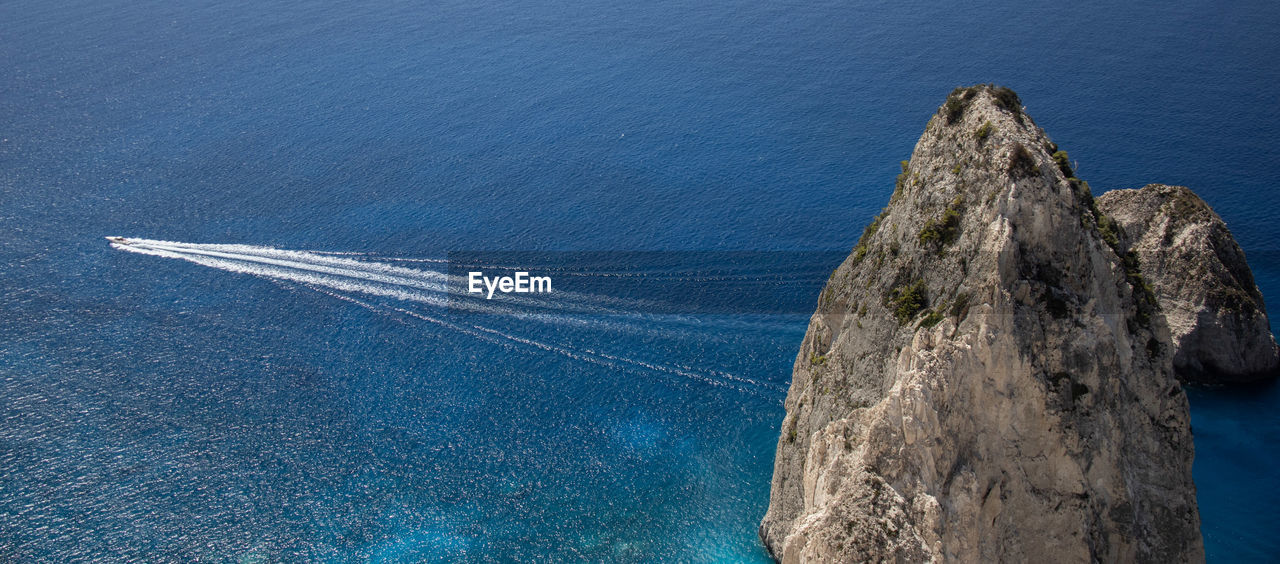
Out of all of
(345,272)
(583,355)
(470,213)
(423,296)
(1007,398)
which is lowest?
(583,355)

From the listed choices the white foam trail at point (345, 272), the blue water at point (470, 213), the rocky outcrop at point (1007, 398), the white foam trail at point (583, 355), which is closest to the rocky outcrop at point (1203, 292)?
the blue water at point (470, 213)

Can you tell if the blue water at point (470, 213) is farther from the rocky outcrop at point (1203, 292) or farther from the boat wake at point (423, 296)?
the rocky outcrop at point (1203, 292)

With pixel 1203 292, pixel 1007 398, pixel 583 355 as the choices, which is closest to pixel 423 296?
pixel 583 355

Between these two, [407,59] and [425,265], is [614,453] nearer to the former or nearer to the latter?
[425,265]

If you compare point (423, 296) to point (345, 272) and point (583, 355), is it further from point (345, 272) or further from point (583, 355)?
point (583, 355)

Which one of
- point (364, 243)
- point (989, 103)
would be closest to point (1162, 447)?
point (989, 103)

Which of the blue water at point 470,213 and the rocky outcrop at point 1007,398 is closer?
the rocky outcrop at point 1007,398
